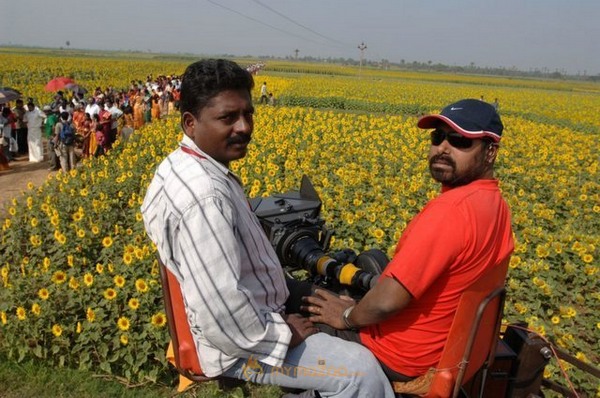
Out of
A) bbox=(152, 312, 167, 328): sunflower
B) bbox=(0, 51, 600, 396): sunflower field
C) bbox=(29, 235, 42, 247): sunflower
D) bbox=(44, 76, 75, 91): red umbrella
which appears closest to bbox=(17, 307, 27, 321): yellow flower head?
bbox=(0, 51, 600, 396): sunflower field

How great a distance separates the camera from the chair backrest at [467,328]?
1700 mm

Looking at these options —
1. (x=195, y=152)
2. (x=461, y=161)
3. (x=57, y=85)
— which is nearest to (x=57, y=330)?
(x=195, y=152)

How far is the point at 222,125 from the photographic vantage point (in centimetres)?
182

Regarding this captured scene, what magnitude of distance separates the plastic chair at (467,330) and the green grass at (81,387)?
1990 mm

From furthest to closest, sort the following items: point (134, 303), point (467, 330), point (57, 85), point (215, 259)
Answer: point (57, 85), point (134, 303), point (467, 330), point (215, 259)

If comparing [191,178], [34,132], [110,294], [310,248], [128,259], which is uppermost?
[191,178]

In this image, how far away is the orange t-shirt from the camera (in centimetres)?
166

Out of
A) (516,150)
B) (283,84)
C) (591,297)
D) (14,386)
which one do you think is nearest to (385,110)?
(283,84)

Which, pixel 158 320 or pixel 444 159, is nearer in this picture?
pixel 444 159

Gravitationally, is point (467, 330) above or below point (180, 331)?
above

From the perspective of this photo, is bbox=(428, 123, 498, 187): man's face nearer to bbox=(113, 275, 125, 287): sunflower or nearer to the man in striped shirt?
the man in striped shirt

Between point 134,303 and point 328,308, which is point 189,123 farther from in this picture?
point 134,303

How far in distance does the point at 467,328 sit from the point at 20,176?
37.8 feet

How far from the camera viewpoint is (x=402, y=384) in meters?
1.87
